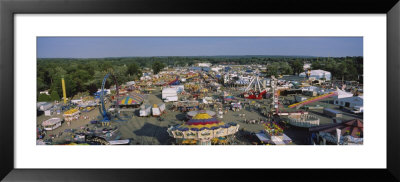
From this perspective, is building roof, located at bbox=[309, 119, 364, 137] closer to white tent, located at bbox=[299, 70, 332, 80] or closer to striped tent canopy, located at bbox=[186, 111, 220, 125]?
white tent, located at bbox=[299, 70, 332, 80]

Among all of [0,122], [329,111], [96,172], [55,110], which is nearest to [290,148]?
[329,111]

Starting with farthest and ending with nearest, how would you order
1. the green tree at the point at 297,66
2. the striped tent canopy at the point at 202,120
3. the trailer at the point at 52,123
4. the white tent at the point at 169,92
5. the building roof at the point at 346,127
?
1. the white tent at the point at 169,92
2. the green tree at the point at 297,66
3. the striped tent canopy at the point at 202,120
4. the trailer at the point at 52,123
5. the building roof at the point at 346,127

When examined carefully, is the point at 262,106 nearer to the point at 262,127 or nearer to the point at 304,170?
the point at 262,127

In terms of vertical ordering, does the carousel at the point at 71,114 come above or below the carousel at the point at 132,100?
below

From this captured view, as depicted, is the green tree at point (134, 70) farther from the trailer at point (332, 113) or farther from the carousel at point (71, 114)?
the trailer at point (332, 113)

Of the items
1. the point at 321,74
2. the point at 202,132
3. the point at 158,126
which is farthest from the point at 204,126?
the point at 321,74

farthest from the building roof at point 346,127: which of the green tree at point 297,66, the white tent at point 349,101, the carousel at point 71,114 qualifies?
the carousel at point 71,114

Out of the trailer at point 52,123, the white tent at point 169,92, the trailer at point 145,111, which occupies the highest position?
the white tent at point 169,92

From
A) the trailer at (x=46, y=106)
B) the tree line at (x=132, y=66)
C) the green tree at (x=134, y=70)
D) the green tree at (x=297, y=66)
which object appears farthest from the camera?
the green tree at (x=297, y=66)
